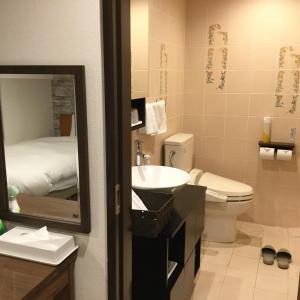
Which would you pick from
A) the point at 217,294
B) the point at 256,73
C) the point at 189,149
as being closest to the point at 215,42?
the point at 256,73

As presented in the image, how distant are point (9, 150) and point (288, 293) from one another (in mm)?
2056

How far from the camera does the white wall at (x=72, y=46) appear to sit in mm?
1260

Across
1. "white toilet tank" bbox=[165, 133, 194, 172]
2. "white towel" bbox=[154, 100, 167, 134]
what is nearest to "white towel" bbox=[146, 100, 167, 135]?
"white towel" bbox=[154, 100, 167, 134]

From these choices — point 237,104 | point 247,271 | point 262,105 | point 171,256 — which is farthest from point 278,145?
point 171,256

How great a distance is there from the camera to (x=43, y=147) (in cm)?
150

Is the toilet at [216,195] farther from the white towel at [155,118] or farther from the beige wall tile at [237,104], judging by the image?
the beige wall tile at [237,104]

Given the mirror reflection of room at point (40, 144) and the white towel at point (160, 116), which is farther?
the white towel at point (160, 116)

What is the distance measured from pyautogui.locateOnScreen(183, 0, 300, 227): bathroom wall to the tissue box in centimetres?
234

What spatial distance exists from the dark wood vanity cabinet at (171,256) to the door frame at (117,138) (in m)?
0.30

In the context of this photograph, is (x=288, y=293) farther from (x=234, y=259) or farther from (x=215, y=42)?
(x=215, y=42)

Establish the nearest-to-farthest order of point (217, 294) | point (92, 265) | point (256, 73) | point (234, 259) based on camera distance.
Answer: point (92, 265)
point (217, 294)
point (234, 259)
point (256, 73)

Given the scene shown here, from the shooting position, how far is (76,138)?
135 centimetres

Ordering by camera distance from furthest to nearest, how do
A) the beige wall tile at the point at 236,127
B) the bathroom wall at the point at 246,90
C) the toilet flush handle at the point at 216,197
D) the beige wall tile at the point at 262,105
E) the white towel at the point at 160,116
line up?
the beige wall tile at the point at 236,127 → the beige wall tile at the point at 262,105 → the bathroom wall at the point at 246,90 → the toilet flush handle at the point at 216,197 → the white towel at the point at 160,116

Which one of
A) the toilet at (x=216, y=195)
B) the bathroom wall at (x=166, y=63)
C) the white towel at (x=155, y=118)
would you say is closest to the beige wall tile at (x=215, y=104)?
the bathroom wall at (x=166, y=63)
